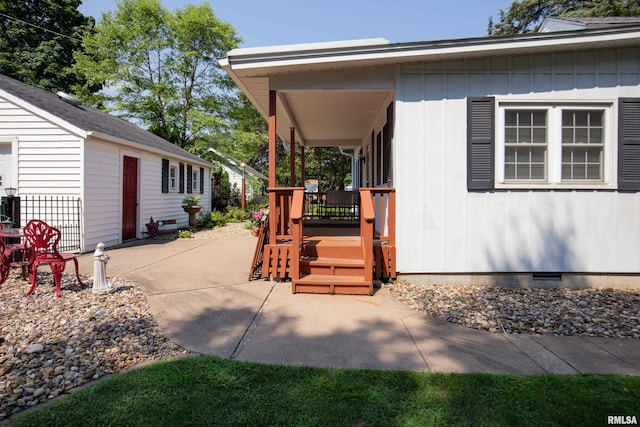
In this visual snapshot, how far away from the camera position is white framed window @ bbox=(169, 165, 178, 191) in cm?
1295

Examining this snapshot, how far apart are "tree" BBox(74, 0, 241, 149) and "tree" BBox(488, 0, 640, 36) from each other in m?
16.2

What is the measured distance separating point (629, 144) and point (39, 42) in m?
28.8

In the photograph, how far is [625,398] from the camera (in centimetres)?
237

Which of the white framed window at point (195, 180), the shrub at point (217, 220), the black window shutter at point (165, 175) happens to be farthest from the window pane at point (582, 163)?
the white framed window at point (195, 180)

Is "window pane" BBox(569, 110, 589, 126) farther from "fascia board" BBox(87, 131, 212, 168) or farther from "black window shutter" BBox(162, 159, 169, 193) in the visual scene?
"black window shutter" BBox(162, 159, 169, 193)

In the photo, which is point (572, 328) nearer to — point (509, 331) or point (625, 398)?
point (509, 331)

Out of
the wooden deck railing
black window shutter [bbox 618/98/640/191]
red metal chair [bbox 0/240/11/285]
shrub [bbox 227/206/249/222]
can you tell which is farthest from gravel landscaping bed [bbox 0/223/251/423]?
shrub [bbox 227/206/249/222]

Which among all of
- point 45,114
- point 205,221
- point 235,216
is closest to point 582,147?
point 45,114

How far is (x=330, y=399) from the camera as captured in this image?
7.69ft

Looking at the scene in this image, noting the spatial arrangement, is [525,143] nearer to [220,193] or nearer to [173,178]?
[173,178]

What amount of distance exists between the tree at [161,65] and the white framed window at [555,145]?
14.5 meters

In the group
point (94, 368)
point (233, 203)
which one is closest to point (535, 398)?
point (94, 368)

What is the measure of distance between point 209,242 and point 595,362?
876 cm

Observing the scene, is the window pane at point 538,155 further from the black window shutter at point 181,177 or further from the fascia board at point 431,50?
the black window shutter at point 181,177
